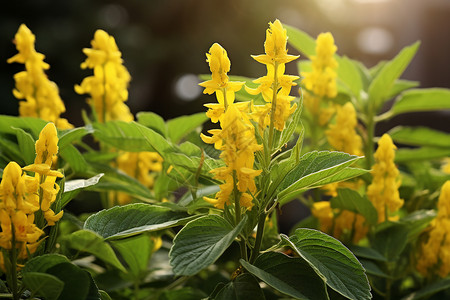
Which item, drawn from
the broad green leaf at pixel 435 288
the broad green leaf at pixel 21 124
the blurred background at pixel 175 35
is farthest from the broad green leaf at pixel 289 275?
the blurred background at pixel 175 35

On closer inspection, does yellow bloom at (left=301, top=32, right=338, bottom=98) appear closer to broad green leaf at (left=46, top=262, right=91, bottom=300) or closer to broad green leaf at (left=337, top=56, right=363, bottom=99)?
broad green leaf at (left=337, top=56, right=363, bottom=99)

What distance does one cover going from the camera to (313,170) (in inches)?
19.3

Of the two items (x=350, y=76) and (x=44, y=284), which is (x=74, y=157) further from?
(x=350, y=76)

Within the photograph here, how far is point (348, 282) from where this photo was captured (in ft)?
1.47

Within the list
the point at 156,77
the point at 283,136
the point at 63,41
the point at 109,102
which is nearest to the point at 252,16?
the point at 156,77

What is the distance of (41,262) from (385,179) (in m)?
0.43

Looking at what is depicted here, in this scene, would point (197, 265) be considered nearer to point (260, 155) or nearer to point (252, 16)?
point (260, 155)

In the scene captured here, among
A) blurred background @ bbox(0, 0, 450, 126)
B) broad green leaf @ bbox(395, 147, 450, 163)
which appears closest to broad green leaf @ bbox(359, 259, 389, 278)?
broad green leaf @ bbox(395, 147, 450, 163)

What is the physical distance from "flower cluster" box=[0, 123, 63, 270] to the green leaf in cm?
12

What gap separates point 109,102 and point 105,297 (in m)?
0.37

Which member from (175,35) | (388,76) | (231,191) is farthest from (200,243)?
(175,35)

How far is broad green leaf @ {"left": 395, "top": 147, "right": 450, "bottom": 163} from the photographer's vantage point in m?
0.84

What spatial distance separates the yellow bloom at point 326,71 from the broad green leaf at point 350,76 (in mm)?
152

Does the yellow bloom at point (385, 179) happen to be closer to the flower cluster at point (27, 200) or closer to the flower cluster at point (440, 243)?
the flower cluster at point (440, 243)
